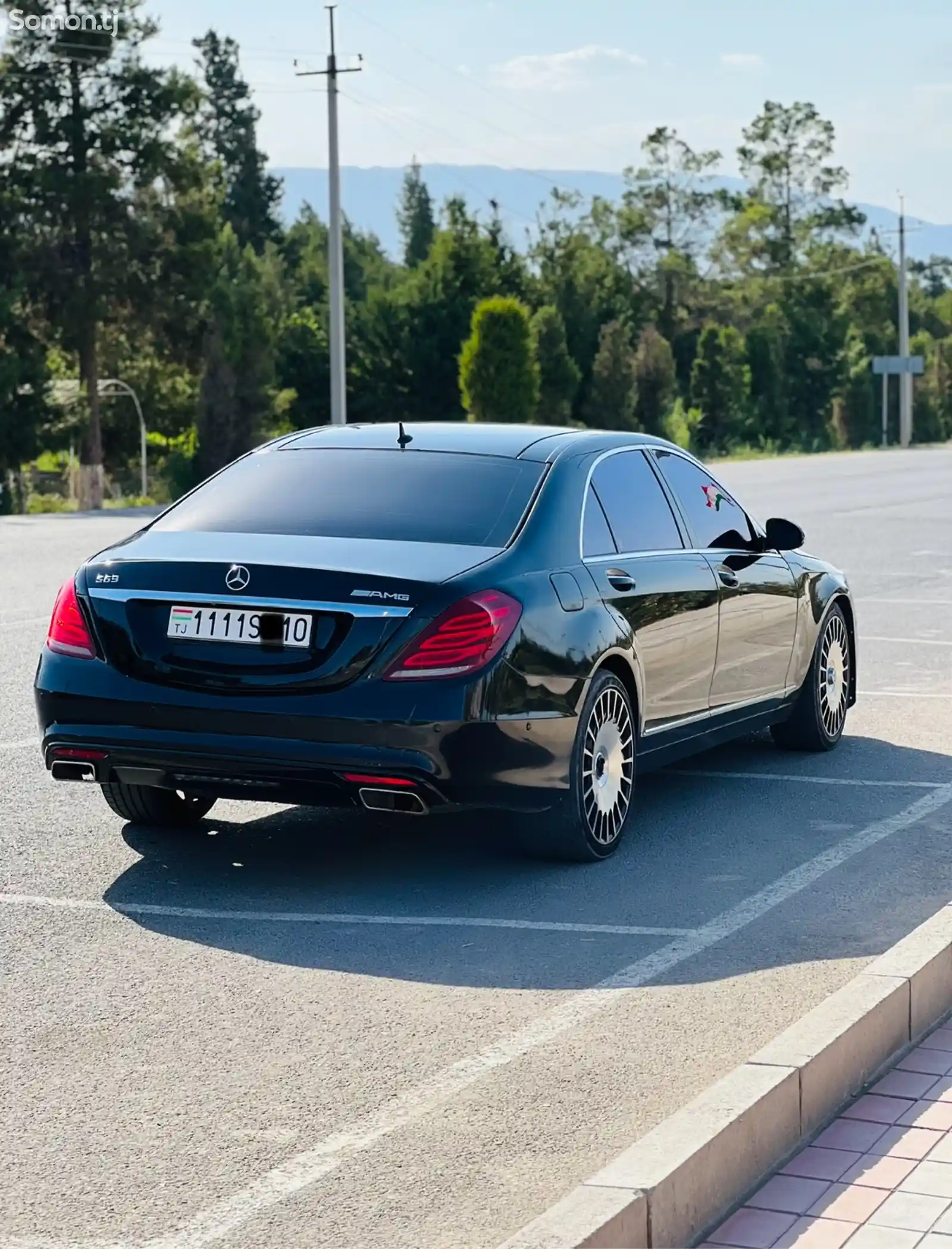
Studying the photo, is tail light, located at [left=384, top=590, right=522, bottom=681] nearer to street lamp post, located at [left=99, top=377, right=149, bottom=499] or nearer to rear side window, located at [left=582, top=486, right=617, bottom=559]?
rear side window, located at [left=582, top=486, right=617, bottom=559]

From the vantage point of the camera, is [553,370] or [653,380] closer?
[553,370]

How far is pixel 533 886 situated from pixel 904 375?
2995 inches

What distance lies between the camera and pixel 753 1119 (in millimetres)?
4281

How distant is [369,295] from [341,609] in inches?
2411

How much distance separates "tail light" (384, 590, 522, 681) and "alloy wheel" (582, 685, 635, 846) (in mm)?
643

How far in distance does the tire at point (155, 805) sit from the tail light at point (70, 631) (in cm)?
65

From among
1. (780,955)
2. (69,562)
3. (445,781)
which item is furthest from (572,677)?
(69,562)

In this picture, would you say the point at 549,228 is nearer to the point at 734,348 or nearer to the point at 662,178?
the point at 734,348

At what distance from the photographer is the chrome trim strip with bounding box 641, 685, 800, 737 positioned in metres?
8.07

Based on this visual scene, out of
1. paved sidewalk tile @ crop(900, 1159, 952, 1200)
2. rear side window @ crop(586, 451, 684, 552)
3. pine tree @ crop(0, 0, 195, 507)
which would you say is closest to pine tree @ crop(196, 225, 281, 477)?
pine tree @ crop(0, 0, 195, 507)

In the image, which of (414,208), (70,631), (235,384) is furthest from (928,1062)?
(414,208)

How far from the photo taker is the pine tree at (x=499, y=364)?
2179 inches

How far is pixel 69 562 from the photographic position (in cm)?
2092

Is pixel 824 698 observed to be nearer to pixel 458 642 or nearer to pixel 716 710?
pixel 716 710
